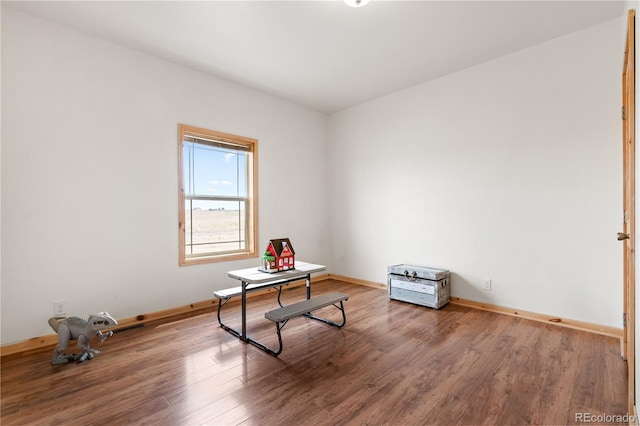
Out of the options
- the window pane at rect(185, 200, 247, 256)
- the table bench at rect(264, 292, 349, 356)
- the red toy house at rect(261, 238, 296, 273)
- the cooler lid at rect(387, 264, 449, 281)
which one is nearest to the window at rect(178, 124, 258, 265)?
the window pane at rect(185, 200, 247, 256)

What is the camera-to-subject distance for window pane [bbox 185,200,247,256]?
12.0 ft

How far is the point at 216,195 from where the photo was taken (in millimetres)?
3875

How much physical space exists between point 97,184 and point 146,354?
5.52ft

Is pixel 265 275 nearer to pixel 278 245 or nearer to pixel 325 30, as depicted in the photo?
pixel 278 245

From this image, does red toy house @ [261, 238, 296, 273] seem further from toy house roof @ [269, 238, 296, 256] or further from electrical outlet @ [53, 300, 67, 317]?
electrical outlet @ [53, 300, 67, 317]

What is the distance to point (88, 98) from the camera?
286 cm

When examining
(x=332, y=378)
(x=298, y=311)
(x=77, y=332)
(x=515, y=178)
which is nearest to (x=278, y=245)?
(x=298, y=311)

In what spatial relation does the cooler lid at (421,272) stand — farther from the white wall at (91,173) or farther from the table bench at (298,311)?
the white wall at (91,173)

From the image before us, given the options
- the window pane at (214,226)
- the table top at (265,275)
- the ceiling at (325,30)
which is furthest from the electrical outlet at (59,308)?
the ceiling at (325,30)

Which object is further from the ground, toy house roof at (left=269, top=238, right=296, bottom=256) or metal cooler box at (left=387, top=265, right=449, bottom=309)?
toy house roof at (left=269, top=238, right=296, bottom=256)

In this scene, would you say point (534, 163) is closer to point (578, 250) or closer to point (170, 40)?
point (578, 250)

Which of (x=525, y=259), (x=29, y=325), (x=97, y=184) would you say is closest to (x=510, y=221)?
(x=525, y=259)

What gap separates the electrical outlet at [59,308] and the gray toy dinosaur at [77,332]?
1.20 feet

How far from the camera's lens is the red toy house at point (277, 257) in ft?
9.30
